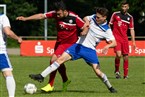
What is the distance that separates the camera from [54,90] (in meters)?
14.0

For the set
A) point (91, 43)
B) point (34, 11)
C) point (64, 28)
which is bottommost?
point (34, 11)

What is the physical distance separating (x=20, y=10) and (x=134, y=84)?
47.5m

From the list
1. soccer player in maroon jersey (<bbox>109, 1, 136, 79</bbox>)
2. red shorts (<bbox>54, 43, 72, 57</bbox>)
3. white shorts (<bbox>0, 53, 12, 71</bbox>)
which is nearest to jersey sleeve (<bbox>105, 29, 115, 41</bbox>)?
red shorts (<bbox>54, 43, 72, 57</bbox>)

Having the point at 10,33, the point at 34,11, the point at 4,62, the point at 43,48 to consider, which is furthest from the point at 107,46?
the point at 34,11

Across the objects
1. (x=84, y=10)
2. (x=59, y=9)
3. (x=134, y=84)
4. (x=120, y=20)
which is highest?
(x=59, y=9)

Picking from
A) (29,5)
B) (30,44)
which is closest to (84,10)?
(29,5)

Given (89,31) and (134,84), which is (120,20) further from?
(89,31)

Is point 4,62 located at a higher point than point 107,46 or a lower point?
higher

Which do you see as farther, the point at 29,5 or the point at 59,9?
the point at 29,5

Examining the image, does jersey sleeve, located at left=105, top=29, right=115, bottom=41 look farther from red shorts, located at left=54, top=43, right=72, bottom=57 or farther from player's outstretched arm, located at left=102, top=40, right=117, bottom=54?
red shorts, located at left=54, top=43, right=72, bottom=57

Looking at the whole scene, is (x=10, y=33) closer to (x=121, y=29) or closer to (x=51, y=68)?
(x=51, y=68)

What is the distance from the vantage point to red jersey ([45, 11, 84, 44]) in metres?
13.5

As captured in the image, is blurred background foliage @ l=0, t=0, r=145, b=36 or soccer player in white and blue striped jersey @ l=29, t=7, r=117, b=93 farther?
blurred background foliage @ l=0, t=0, r=145, b=36

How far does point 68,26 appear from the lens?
13523 millimetres
